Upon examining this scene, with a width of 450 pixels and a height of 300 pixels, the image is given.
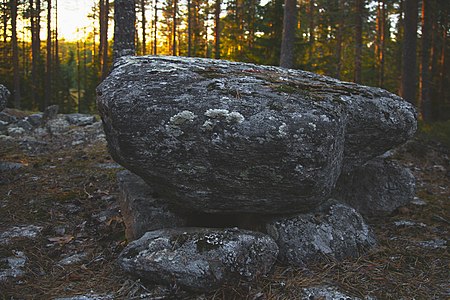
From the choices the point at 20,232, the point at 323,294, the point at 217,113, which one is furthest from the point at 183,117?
the point at 20,232

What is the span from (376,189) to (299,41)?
12405 mm

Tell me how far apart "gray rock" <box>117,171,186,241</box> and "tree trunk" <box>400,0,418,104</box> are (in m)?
11.6

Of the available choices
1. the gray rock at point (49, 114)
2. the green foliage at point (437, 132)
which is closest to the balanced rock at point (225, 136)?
the green foliage at point (437, 132)

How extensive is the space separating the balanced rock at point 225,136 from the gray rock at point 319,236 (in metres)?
0.22

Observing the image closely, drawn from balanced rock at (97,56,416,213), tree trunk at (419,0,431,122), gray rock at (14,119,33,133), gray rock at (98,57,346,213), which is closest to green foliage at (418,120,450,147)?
tree trunk at (419,0,431,122)

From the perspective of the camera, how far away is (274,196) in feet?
12.6

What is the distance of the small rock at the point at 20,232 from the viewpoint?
4645 mm

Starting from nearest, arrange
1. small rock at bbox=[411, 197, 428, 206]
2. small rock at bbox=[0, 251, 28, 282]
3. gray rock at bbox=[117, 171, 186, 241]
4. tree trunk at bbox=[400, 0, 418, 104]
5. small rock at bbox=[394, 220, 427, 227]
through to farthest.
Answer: small rock at bbox=[0, 251, 28, 282] → gray rock at bbox=[117, 171, 186, 241] → small rock at bbox=[394, 220, 427, 227] → small rock at bbox=[411, 197, 428, 206] → tree trunk at bbox=[400, 0, 418, 104]

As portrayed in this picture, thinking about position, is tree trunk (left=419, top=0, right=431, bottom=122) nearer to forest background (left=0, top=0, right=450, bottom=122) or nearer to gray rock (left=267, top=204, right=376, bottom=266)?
forest background (left=0, top=0, right=450, bottom=122)

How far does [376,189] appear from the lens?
5.64 metres

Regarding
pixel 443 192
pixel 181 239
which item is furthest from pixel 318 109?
pixel 443 192

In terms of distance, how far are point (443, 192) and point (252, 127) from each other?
5.40 metres

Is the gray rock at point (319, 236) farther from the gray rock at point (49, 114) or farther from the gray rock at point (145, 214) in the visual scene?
the gray rock at point (49, 114)

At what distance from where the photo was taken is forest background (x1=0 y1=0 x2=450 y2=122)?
1588 centimetres
